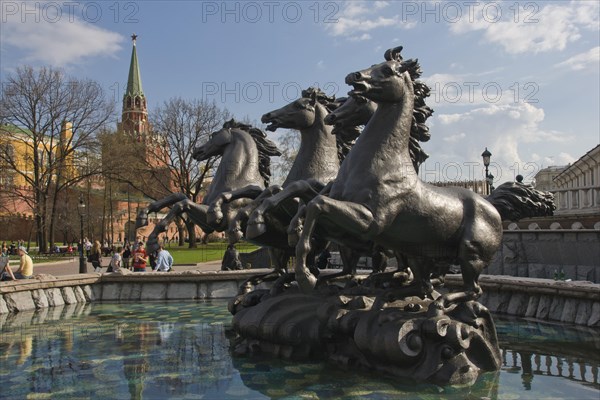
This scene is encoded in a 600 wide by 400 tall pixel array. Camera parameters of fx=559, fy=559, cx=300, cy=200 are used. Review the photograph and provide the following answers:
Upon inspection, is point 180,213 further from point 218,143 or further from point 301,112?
point 301,112

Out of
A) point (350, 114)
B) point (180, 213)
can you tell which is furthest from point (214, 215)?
point (350, 114)

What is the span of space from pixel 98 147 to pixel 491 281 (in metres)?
35.6

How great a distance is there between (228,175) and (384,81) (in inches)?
159

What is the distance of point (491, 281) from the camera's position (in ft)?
33.8

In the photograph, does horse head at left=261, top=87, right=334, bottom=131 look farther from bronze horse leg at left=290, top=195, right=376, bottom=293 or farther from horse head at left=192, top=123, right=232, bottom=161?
bronze horse leg at left=290, top=195, right=376, bottom=293

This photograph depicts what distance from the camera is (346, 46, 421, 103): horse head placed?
600 cm

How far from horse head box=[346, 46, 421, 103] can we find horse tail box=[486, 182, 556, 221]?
6.26 feet

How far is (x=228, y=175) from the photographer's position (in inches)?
372

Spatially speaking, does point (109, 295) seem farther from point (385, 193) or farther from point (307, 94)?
point (385, 193)

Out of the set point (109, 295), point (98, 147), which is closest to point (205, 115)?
point (98, 147)

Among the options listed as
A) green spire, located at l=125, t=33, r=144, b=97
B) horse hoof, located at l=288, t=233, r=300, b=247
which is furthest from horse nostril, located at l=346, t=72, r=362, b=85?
green spire, located at l=125, t=33, r=144, b=97

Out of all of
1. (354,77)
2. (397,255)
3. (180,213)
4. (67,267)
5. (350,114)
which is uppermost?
(354,77)

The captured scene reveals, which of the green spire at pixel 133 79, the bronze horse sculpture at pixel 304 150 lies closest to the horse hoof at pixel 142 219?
the bronze horse sculpture at pixel 304 150

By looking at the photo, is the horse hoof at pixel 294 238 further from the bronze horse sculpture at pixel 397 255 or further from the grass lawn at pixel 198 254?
the grass lawn at pixel 198 254
